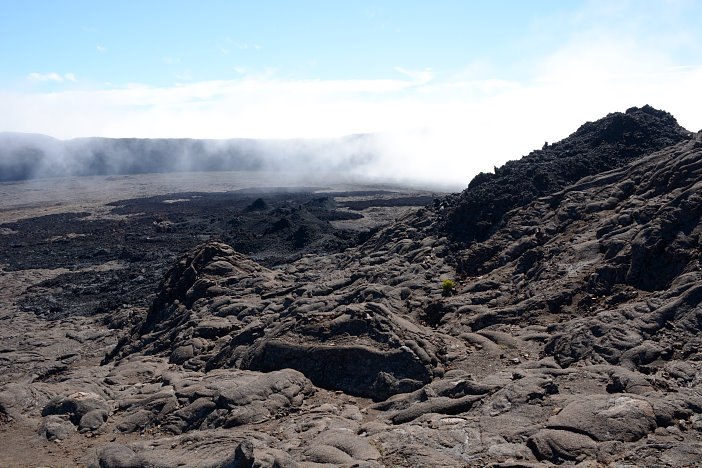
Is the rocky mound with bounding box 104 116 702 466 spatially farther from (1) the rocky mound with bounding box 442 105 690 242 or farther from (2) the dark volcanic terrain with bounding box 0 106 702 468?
(1) the rocky mound with bounding box 442 105 690 242

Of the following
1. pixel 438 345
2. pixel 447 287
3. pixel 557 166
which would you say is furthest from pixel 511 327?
pixel 557 166

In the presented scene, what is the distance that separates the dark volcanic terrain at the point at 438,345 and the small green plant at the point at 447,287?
0.23 ft

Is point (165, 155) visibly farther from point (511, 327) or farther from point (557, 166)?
point (511, 327)

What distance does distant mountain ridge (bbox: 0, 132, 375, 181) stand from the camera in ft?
413

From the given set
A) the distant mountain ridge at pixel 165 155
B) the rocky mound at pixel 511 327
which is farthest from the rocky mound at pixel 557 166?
the distant mountain ridge at pixel 165 155

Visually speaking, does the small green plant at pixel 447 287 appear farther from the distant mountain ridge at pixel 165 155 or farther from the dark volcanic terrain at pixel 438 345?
the distant mountain ridge at pixel 165 155

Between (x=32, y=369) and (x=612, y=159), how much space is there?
2252 centimetres

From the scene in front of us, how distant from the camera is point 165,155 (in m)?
147

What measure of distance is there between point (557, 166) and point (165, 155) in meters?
140

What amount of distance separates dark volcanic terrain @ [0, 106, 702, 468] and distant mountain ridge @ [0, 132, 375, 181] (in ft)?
381

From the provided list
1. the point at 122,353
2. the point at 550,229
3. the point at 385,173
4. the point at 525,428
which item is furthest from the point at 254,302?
the point at 385,173

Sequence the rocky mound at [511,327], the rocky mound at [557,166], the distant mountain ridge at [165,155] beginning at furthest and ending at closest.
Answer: the distant mountain ridge at [165,155] → the rocky mound at [557,166] → the rocky mound at [511,327]

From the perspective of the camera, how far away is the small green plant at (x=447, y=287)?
52.5 ft

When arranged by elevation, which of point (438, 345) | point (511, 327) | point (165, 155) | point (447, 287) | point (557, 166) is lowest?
point (438, 345)
